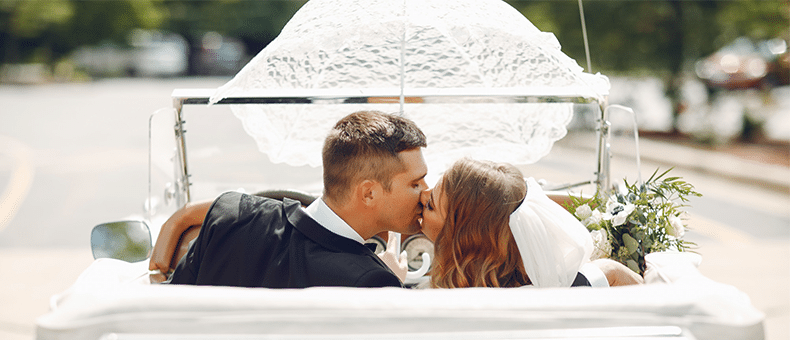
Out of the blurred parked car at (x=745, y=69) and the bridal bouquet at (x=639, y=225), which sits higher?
the blurred parked car at (x=745, y=69)

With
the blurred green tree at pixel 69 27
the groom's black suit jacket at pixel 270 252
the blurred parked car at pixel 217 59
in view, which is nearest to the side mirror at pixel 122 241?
the groom's black suit jacket at pixel 270 252

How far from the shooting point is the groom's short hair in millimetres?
1784

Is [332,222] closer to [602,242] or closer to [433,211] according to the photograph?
[433,211]

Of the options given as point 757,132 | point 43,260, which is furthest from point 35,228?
point 757,132

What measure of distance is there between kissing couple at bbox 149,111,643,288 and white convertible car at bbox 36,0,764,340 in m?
0.24

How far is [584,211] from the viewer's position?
93.4 inches

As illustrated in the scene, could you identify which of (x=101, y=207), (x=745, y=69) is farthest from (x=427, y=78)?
(x=745, y=69)

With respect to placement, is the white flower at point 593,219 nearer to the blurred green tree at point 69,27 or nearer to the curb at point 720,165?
the curb at point 720,165

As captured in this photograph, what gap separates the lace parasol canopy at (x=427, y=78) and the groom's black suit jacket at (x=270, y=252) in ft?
2.88

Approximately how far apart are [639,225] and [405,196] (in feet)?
2.98

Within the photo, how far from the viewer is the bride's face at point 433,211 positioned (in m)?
1.83

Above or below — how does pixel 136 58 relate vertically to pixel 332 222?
above

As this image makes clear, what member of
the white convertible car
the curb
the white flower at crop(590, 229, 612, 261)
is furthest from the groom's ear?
the curb

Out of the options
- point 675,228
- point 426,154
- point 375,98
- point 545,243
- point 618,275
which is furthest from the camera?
point 426,154
